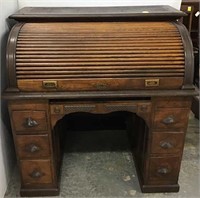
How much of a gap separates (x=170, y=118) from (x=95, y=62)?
21.2 inches

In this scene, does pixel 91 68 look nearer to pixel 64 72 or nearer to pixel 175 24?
pixel 64 72

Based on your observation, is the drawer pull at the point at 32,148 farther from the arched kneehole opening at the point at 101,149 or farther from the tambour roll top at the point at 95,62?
the tambour roll top at the point at 95,62

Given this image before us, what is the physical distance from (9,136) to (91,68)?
34.1 inches

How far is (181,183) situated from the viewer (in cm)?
186

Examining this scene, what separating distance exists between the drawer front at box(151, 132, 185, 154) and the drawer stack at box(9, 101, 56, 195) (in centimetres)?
63

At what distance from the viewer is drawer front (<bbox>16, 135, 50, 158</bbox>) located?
59.9 inches

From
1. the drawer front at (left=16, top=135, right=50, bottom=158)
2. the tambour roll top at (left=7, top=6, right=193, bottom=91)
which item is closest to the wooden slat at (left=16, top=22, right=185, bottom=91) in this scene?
the tambour roll top at (left=7, top=6, right=193, bottom=91)

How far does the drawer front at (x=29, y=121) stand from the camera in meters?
1.45

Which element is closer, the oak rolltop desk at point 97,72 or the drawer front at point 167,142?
the oak rolltop desk at point 97,72

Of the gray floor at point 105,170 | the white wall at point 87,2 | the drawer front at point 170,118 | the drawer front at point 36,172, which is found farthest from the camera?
the white wall at point 87,2

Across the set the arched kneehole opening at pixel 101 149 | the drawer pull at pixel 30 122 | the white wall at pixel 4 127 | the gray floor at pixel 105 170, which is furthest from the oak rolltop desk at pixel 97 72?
the gray floor at pixel 105 170

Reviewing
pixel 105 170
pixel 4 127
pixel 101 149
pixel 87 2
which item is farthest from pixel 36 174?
pixel 87 2

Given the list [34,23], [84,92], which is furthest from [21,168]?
[34,23]

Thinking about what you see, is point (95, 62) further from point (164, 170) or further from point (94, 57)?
point (164, 170)
